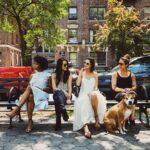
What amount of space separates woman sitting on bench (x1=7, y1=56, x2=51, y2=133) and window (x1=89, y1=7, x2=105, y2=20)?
137 ft

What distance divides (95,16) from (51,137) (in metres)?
43.5

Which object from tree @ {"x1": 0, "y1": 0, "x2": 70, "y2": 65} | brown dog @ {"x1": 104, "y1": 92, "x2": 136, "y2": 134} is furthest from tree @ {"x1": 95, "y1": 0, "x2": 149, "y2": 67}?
brown dog @ {"x1": 104, "y1": 92, "x2": 136, "y2": 134}

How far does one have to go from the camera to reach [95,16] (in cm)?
5097

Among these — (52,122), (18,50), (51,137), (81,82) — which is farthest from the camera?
(18,50)

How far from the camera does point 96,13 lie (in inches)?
2013

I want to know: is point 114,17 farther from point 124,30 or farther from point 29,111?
point 29,111

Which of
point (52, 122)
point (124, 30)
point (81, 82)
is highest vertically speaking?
point (124, 30)

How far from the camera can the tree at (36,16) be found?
2662cm

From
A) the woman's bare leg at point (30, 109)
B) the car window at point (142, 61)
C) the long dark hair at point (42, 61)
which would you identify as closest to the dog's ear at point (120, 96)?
the long dark hair at point (42, 61)

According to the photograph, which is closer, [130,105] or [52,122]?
[130,105]

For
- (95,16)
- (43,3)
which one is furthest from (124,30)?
(95,16)

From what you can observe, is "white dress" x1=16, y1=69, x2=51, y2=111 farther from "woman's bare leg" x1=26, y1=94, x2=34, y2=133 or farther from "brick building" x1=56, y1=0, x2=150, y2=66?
"brick building" x1=56, y1=0, x2=150, y2=66

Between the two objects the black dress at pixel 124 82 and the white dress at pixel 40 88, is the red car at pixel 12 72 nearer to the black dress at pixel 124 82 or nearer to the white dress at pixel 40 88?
the white dress at pixel 40 88

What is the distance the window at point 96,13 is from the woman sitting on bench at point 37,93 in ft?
137
